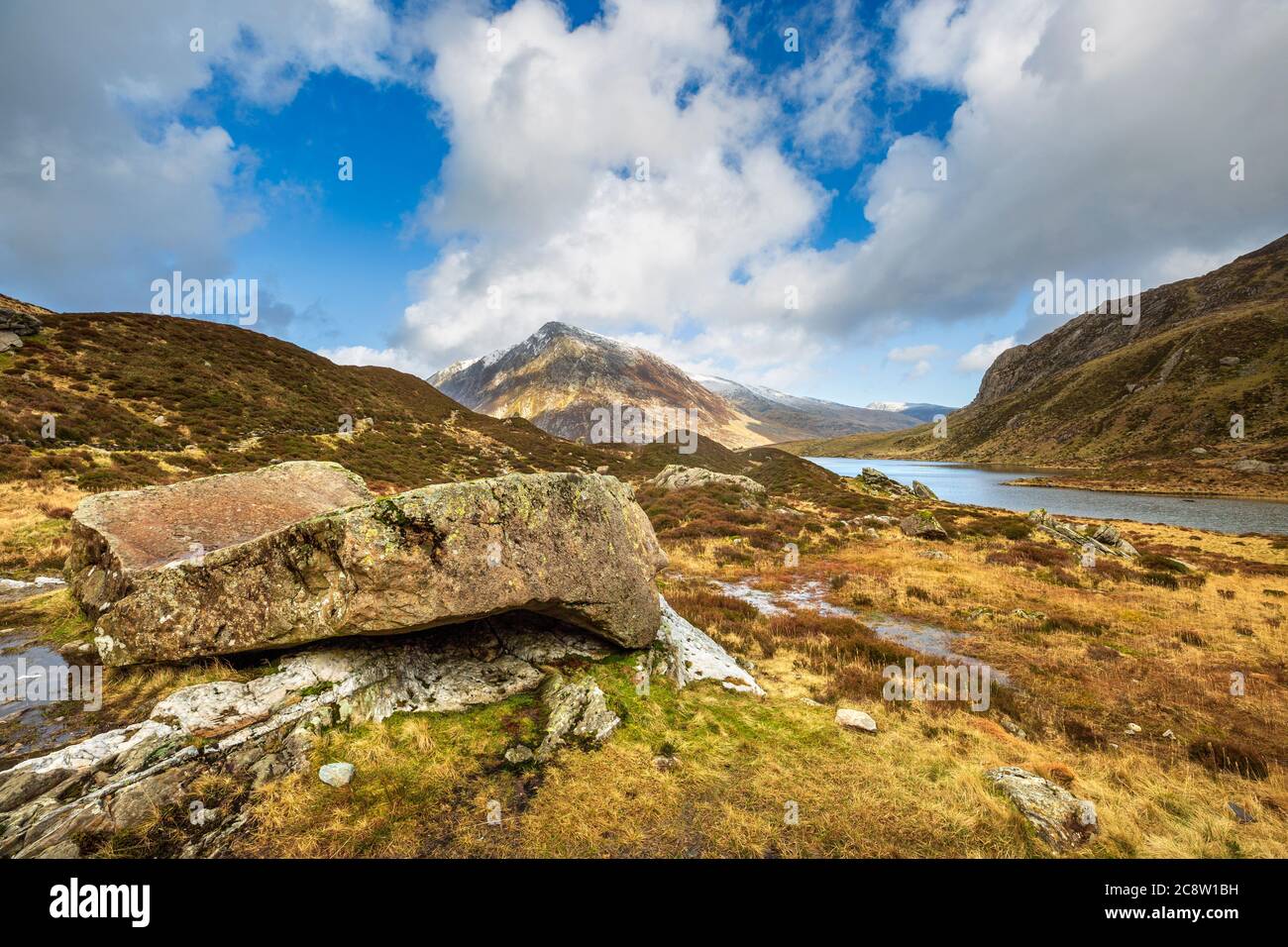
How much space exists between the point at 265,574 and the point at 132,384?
42771mm

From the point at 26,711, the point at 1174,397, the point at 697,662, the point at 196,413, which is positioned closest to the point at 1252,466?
the point at 1174,397

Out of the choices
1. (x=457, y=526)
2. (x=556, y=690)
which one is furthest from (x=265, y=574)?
(x=556, y=690)

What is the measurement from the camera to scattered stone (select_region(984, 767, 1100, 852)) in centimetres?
555

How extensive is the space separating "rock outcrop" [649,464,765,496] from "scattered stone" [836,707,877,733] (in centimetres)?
3677

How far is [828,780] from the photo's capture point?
6469mm

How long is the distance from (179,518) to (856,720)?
1324 centimetres

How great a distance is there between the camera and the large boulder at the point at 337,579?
661 cm

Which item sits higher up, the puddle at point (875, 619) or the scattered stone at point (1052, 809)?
the scattered stone at point (1052, 809)

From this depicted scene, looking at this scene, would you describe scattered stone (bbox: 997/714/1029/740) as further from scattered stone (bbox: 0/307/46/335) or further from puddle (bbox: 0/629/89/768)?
scattered stone (bbox: 0/307/46/335)

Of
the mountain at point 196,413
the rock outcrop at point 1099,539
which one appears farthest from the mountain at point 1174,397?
the mountain at point 196,413

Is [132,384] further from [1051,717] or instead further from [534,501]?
[1051,717]

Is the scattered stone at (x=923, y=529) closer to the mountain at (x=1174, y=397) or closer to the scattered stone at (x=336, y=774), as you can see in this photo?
the scattered stone at (x=336, y=774)

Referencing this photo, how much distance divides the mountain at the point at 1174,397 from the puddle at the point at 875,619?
328 ft

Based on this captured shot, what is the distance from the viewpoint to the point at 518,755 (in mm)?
6379
